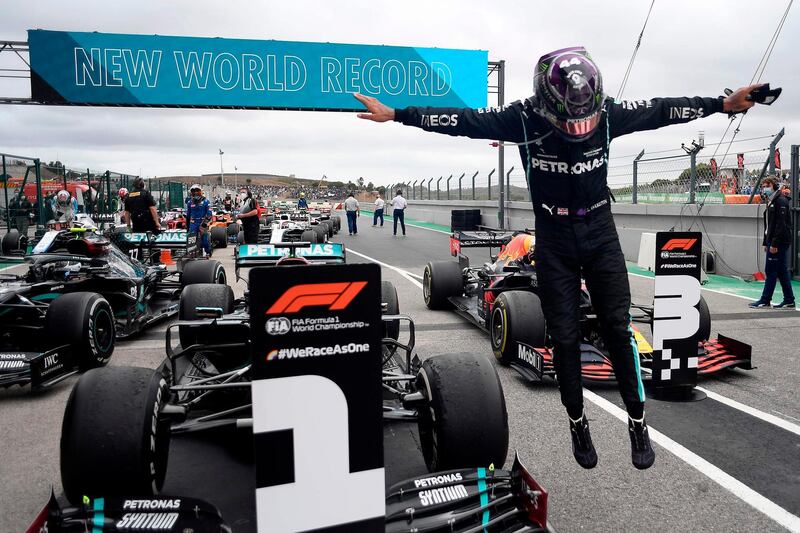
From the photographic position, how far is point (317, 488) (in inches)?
83.4

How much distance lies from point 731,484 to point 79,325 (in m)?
5.00

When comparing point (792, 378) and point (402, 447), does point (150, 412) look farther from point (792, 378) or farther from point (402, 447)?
point (792, 378)

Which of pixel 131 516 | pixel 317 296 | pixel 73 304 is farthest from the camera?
pixel 73 304

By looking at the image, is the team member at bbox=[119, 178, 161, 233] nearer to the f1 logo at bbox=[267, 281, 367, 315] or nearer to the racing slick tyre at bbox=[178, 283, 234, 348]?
the racing slick tyre at bbox=[178, 283, 234, 348]

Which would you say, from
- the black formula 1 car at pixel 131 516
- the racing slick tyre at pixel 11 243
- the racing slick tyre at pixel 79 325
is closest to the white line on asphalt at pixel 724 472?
the black formula 1 car at pixel 131 516

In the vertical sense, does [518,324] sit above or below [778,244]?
below

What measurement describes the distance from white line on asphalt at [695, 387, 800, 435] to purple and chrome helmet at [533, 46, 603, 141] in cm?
269

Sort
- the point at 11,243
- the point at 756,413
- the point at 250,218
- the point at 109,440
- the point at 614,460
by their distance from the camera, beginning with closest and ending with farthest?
the point at 109,440
the point at 614,460
the point at 756,413
the point at 250,218
the point at 11,243

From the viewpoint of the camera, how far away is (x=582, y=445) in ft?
10.0

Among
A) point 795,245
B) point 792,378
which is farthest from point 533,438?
point 795,245

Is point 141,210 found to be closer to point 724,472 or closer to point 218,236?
point 218,236

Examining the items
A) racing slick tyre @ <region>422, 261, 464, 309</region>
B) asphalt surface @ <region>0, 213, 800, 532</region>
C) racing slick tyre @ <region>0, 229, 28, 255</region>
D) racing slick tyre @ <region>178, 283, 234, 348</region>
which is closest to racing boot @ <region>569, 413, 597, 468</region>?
asphalt surface @ <region>0, 213, 800, 532</region>

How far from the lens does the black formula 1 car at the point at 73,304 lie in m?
5.28

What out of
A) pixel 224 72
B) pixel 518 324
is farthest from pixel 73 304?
pixel 224 72
